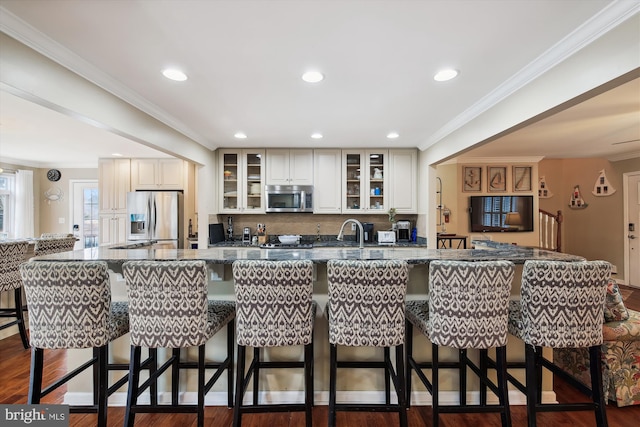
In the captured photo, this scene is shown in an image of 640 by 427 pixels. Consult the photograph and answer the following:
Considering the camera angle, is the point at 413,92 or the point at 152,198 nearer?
the point at 413,92

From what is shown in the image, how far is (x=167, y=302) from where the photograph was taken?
1572 mm

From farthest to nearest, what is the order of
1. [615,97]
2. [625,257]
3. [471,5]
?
[625,257], [615,97], [471,5]

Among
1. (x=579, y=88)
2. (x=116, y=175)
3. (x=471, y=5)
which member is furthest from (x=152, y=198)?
(x=579, y=88)

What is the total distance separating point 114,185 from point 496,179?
7.46 m

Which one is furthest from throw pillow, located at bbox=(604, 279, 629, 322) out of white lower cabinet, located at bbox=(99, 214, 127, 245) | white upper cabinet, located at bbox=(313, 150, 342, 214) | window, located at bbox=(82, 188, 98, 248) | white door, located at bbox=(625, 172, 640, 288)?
window, located at bbox=(82, 188, 98, 248)

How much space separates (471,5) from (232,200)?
4001mm

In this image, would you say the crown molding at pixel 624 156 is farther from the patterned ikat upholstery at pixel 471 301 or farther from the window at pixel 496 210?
the patterned ikat upholstery at pixel 471 301

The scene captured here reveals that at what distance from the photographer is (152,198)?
5117mm

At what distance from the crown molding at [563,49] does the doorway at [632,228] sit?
4.98m

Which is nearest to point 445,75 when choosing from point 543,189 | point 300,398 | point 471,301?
point 471,301

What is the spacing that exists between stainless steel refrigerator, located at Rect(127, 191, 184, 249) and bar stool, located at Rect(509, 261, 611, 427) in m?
4.93

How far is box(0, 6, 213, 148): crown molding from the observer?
62.3 inches

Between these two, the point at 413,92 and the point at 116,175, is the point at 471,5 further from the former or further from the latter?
the point at 116,175

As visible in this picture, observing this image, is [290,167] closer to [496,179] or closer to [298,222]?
[298,222]
